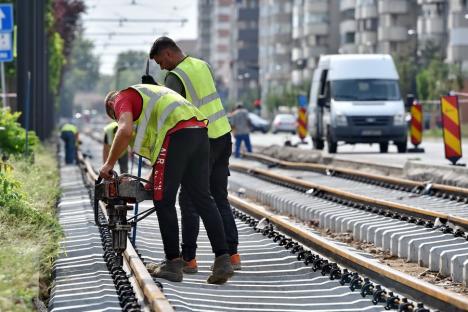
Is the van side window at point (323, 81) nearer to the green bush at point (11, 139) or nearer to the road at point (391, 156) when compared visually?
the road at point (391, 156)

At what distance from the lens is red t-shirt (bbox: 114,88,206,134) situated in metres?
10.7

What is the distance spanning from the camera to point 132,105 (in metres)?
10.8

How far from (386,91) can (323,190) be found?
16801mm

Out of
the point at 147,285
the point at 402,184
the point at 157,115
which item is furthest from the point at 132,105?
the point at 402,184

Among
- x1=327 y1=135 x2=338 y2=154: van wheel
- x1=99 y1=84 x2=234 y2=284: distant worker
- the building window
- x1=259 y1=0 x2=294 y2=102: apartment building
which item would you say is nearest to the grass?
x1=99 y1=84 x2=234 y2=284: distant worker

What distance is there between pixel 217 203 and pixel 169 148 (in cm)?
134

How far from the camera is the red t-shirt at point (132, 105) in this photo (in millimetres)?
10734

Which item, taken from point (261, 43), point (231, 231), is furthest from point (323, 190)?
point (261, 43)

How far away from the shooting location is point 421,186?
21547 mm

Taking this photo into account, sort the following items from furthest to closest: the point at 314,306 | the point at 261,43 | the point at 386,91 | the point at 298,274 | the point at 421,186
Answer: the point at 261,43 < the point at 386,91 < the point at 421,186 < the point at 298,274 < the point at 314,306

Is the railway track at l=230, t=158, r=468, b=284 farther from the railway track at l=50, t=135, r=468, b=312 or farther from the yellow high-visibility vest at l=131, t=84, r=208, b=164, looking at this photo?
the yellow high-visibility vest at l=131, t=84, r=208, b=164

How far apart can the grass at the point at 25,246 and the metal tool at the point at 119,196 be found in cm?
55

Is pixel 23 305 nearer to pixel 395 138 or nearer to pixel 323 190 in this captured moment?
pixel 323 190

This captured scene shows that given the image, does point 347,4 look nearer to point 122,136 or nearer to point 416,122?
point 416,122
